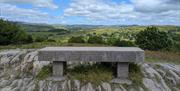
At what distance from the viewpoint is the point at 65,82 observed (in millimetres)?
9828

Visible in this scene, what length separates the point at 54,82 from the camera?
984cm

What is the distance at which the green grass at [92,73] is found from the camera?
32.6 feet

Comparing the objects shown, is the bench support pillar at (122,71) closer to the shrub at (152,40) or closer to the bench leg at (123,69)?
the bench leg at (123,69)

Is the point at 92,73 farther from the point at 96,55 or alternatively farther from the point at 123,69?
the point at 123,69

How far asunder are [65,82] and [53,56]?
41.9 inches

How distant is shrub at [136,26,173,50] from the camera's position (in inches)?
1377

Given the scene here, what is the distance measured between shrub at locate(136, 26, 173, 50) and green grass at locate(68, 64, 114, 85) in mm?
24865

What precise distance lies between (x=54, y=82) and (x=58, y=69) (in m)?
0.57

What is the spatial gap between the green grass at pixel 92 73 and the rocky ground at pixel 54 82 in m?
0.21

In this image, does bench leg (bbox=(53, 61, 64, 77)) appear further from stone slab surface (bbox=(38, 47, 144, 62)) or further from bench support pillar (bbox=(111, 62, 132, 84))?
bench support pillar (bbox=(111, 62, 132, 84))

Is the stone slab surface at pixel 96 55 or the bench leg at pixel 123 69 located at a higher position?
the stone slab surface at pixel 96 55

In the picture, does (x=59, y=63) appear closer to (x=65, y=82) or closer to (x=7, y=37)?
(x=65, y=82)

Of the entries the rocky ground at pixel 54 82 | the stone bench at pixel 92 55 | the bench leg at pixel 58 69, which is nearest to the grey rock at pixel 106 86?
the rocky ground at pixel 54 82

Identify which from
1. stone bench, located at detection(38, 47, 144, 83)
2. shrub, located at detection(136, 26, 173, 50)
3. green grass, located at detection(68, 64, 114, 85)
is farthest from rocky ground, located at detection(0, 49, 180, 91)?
shrub, located at detection(136, 26, 173, 50)
